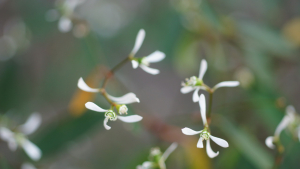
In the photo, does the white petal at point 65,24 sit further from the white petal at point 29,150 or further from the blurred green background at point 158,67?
the white petal at point 29,150

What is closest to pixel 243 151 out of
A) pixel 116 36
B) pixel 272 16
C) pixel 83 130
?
pixel 83 130

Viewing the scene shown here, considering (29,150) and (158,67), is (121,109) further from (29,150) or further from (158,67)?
(158,67)

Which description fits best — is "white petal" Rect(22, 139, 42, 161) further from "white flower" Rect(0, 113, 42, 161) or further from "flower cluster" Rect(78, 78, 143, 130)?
"flower cluster" Rect(78, 78, 143, 130)

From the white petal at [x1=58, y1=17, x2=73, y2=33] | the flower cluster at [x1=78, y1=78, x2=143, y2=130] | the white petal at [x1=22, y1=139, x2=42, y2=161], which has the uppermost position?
the white petal at [x1=58, y1=17, x2=73, y2=33]

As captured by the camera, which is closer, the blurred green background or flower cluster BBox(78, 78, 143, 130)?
flower cluster BBox(78, 78, 143, 130)

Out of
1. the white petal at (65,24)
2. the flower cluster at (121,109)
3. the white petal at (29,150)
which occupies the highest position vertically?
the white petal at (65,24)

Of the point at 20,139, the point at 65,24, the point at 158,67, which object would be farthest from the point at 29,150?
the point at 158,67

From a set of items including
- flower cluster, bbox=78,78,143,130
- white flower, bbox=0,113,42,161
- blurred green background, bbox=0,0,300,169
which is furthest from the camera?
blurred green background, bbox=0,0,300,169

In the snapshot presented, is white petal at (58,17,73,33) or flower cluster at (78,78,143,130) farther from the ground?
white petal at (58,17,73,33)

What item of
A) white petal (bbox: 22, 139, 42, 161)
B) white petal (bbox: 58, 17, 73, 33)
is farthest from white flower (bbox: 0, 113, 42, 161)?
white petal (bbox: 58, 17, 73, 33)

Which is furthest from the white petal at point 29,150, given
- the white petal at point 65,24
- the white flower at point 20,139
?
the white petal at point 65,24

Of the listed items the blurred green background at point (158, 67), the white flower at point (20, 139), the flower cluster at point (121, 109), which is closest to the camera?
the flower cluster at point (121, 109)
